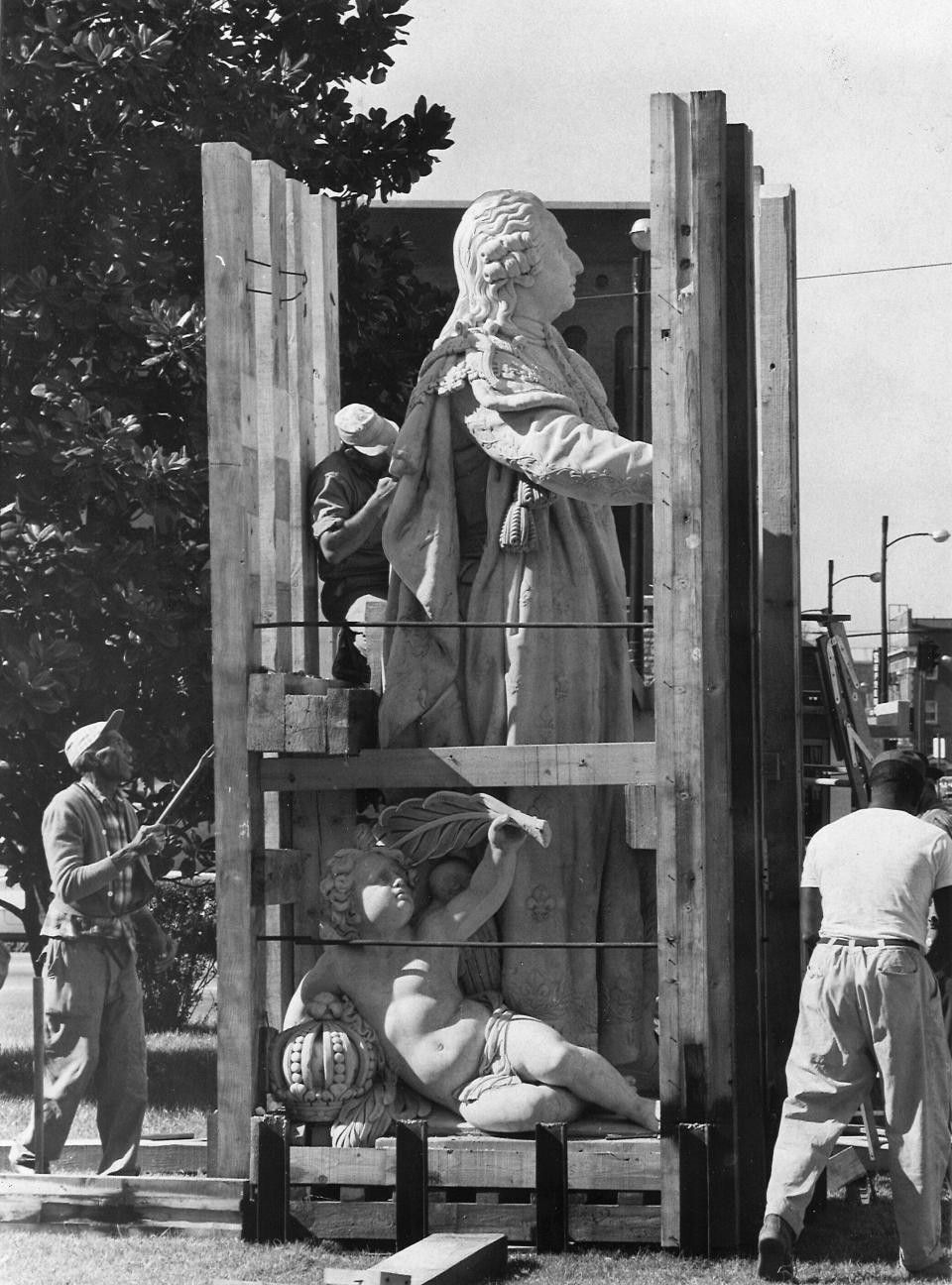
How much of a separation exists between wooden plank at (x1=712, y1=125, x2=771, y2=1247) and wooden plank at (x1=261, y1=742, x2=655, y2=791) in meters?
0.36

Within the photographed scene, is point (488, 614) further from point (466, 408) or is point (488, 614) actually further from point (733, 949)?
point (733, 949)

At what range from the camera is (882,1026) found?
7730 millimetres

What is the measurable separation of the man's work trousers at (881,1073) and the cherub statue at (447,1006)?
753 mm

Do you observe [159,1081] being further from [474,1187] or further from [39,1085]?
[474,1187]

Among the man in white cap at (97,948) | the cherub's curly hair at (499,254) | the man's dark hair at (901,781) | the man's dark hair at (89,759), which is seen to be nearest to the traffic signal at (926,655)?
the man in white cap at (97,948)

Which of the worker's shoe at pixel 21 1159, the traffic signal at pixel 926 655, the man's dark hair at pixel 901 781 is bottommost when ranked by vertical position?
the worker's shoe at pixel 21 1159

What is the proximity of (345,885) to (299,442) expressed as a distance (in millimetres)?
2132

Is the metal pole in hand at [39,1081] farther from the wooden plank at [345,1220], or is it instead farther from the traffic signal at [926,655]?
the traffic signal at [926,655]

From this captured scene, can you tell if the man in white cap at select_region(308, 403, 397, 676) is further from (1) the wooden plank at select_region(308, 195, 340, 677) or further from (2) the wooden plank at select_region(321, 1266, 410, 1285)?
(2) the wooden plank at select_region(321, 1266, 410, 1285)

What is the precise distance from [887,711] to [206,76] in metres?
8.29

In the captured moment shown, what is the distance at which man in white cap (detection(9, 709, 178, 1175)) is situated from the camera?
34.9 feet

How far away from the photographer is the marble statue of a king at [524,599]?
8.87m

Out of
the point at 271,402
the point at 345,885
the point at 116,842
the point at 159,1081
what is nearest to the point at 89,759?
the point at 116,842

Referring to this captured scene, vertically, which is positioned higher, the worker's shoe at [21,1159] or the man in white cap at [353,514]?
Result: the man in white cap at [353,514]
